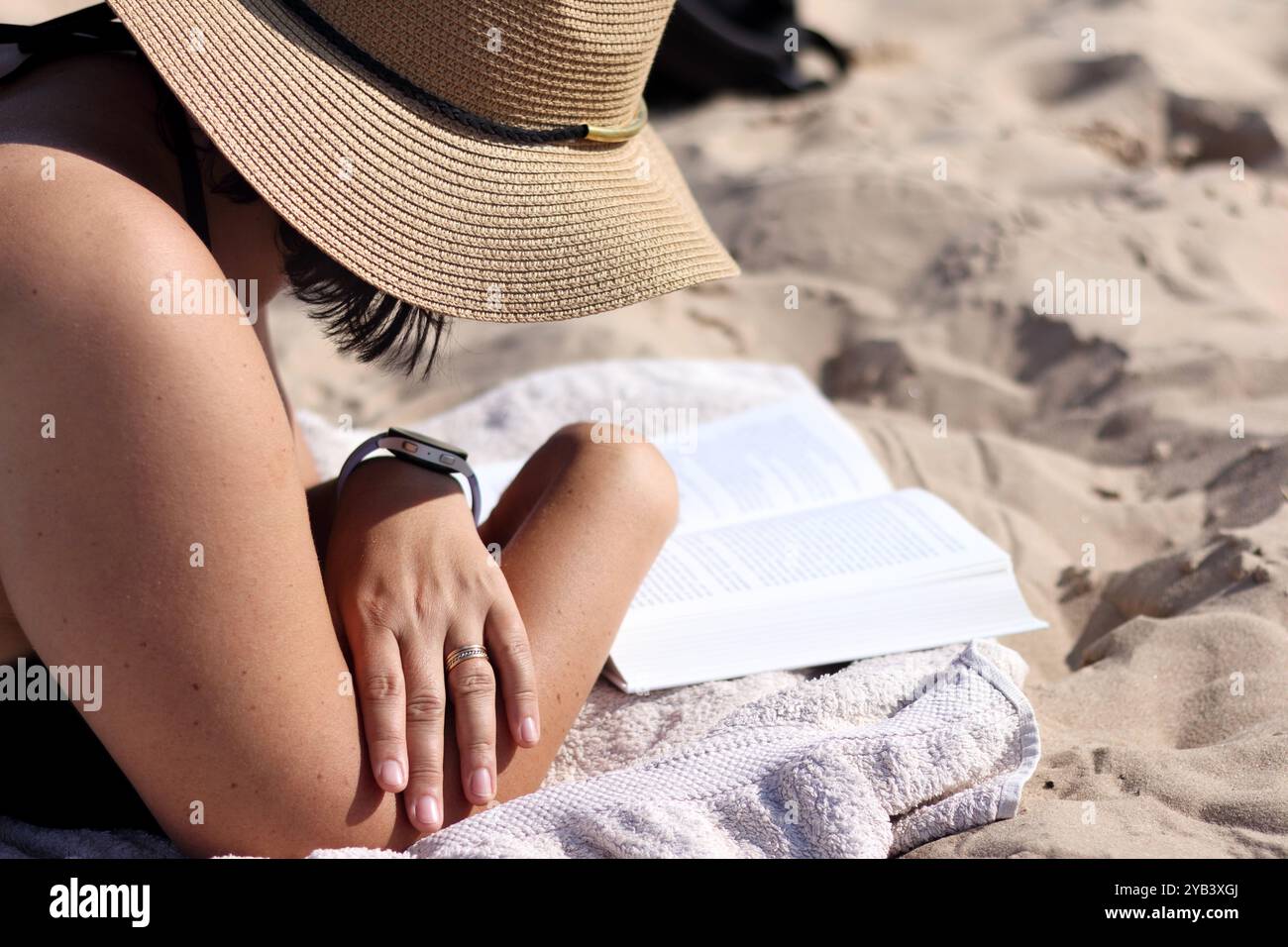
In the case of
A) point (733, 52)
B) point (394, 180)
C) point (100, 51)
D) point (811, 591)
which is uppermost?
point (733, 52)

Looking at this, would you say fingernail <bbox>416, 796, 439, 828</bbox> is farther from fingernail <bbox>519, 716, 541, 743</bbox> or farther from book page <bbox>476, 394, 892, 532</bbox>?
book page <bbox>476, 394, 892, 532</bbox>

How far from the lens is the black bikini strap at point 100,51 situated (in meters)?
1.32

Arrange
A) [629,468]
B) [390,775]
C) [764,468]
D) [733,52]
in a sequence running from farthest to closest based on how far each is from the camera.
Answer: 1. [733,52]
2. [764,468]
3. [629,468]
4. [390,775]

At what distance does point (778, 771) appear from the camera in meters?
1.47

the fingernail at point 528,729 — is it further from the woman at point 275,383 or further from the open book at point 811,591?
the open book at point 811,591

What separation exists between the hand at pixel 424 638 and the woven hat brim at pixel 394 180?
292 millimetres

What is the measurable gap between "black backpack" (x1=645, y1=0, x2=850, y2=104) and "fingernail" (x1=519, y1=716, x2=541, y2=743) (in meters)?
3.31

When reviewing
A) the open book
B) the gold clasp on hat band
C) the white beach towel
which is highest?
the gold clasp on hat band

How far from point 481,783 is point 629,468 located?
0.49 m

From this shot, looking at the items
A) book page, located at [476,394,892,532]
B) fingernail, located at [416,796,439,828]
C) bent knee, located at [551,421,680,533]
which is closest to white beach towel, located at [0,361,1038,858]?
fingernail, located at [416,796,439,828]

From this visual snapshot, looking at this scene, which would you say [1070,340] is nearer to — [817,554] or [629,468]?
[817,554]

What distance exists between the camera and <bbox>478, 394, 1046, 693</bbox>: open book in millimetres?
1820

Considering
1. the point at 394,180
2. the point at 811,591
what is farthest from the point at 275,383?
the point at 811,591

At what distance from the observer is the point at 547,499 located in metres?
1.69
